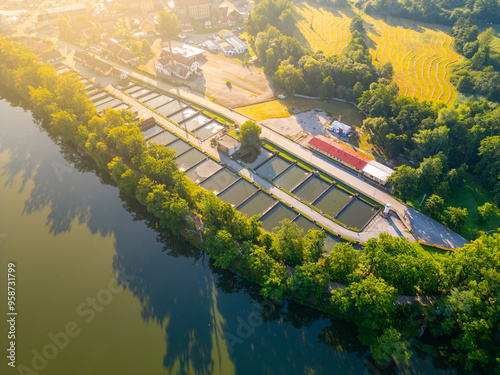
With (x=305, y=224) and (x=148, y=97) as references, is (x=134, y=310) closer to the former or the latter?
(x=305, y=224)

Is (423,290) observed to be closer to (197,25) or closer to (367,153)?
(367,153)

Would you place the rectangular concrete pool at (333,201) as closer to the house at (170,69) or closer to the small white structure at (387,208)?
the small white structure at (387,208)

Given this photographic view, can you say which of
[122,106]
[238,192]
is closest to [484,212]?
[238,192]

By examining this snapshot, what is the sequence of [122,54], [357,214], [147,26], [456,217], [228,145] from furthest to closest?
[147,26] → [122,54] → [228,145] → [357,214] → [456,217]

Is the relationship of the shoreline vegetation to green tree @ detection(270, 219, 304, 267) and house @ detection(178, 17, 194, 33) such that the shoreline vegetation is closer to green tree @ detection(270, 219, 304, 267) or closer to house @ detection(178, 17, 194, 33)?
green tree @ detection(270, 219, 304, 267)

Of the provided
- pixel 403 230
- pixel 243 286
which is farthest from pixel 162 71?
pixel 403 230

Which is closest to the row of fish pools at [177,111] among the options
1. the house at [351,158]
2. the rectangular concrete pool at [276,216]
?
the house at [351,158]

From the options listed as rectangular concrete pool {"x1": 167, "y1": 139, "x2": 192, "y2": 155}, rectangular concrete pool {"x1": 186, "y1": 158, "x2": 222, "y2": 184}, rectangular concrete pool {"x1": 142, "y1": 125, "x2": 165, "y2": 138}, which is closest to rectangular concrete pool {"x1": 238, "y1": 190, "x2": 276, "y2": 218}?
rectangular concrete pool {"x1": 186, "y1": 158, "x2": 222, "y2": 184}
